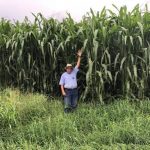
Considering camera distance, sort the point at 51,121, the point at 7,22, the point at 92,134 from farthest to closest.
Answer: the point at 7,22, the point at 51,121, the point at 92,134

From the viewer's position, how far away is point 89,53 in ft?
29.4

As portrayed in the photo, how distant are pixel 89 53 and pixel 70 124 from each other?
6.25 feet

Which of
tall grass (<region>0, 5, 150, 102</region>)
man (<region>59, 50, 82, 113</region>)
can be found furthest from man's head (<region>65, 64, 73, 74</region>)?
tall grass (<region>0, 5, 150, 102</region>)

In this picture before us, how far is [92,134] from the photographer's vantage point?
7.04 metres

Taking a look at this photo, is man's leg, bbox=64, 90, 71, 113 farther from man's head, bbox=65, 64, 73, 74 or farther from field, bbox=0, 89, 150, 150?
man's head, bbox=65, 64, 73, 74

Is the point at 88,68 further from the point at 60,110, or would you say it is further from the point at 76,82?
the point at 60,110

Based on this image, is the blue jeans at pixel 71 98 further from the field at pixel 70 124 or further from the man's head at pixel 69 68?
the man's head at pixel 69 68

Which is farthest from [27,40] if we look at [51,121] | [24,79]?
[51,121]

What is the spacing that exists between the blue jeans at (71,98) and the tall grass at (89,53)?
7.6 inches

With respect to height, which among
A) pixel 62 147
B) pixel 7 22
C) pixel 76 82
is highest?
pixel 7 22

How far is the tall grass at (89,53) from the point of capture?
8789 mm

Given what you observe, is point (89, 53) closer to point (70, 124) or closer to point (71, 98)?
point (71, 98)

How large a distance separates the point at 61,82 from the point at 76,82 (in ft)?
0.92

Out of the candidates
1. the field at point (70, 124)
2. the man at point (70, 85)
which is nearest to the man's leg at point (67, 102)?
the man at point (70, 85)
